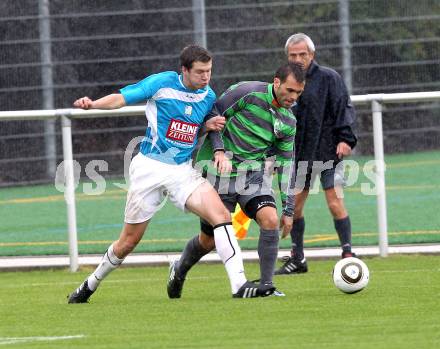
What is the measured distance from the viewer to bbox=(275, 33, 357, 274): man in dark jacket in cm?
1085

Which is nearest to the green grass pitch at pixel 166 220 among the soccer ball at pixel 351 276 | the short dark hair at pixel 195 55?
Answer: the soccer ball at pixel 351 276

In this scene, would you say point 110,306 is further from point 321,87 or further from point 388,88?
point 388,88

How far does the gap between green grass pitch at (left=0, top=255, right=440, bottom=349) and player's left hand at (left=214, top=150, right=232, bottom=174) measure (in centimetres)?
85

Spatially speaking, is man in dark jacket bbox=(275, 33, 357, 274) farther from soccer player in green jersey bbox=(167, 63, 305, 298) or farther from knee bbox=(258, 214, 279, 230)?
knee bbox=(258, 214, 279, 230)

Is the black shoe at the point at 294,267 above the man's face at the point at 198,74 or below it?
below

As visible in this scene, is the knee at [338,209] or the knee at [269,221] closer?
the knee at [269,221]

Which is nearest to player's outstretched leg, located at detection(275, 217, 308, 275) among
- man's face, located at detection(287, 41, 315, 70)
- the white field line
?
man's face, located at detection(287, 41, 315, 70)

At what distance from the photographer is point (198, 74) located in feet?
28.9

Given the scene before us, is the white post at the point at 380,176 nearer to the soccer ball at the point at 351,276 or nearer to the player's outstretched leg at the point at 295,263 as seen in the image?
the player's outstretched leg at the point at 295,263

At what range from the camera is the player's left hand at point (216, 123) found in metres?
8.91

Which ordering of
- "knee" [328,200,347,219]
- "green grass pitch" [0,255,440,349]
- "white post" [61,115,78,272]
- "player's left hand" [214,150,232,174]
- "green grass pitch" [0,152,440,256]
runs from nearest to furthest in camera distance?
1. "green grass pitch" [0,255,440,349]
2. "player's left hand" [214,150,232,174]
3. "knee" [328,200,347,219]
4. "white post" [61,115,78,272]
5. "green grass pitch" [0,152,440,256]

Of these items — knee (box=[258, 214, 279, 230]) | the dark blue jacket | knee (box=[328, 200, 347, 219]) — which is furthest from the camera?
knee (box=[328, 200, 347, 219])

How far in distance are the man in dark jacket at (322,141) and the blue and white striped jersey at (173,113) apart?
202 cm

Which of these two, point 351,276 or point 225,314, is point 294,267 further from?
point 225,314
